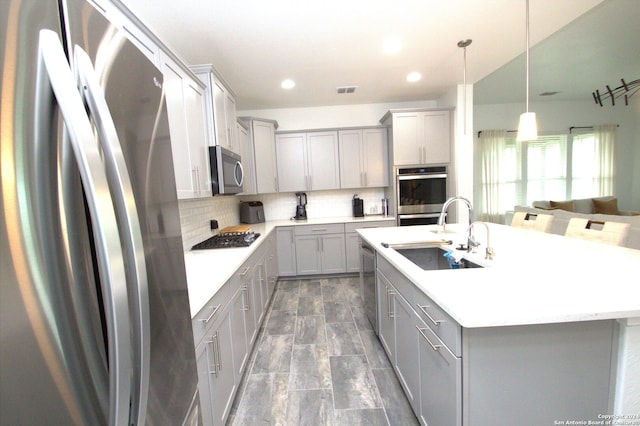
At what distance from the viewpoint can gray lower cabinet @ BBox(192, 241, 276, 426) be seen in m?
1.15

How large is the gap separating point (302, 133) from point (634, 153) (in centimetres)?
732

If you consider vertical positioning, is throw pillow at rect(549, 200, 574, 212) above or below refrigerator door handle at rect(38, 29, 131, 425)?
below

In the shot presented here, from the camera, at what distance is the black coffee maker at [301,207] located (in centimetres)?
420

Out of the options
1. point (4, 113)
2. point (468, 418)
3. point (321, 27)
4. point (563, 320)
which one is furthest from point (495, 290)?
point (321, 27)

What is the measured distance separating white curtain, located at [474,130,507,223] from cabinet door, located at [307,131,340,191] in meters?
3.34

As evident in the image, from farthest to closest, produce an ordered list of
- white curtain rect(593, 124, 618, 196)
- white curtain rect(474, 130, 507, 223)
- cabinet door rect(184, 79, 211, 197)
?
white curtain rect(593, 124, 618, 196) < white curtain rect(474, 130, 507, 223) < cabinet door rect(184, 79, 211, 197)

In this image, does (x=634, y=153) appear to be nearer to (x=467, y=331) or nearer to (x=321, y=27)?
(x=321, y=27)

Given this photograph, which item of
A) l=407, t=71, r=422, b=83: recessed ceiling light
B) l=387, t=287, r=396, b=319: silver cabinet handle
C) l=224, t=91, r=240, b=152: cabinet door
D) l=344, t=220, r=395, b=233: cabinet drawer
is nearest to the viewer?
l=387, t=287, r=396, b=319: silver cabinet handle

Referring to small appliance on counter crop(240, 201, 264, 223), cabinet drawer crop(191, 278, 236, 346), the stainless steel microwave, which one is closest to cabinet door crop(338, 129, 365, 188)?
small appliance on counter crop(240, 201, 264, 223)

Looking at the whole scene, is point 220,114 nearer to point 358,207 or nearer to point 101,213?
point 101,213

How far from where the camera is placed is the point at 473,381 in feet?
2.94

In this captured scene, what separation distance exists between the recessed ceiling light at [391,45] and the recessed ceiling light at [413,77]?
63cm

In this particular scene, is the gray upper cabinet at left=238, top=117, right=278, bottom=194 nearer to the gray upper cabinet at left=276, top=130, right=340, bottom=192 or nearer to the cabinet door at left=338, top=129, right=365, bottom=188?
the gray upper cabinet at left=276, top=130, right=340, bottom=192

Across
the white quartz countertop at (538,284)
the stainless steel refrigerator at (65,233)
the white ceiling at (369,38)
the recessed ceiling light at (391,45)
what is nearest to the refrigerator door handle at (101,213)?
the stainless steel refrigerator at (65,233)
